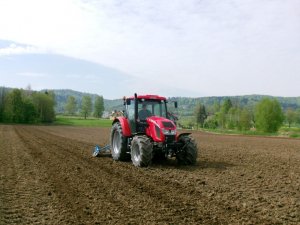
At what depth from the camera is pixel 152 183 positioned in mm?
8398

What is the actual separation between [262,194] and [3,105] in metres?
76.3

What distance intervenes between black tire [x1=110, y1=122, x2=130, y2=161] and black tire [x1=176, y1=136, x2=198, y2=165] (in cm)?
193

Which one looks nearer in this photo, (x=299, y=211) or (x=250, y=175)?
(x=299, y=211)

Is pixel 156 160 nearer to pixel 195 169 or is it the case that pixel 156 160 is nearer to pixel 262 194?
pixel 195 169

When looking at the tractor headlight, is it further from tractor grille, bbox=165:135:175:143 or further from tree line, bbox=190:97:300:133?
tree line, bbox=190:97:300:133

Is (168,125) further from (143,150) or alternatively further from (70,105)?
(70,105)

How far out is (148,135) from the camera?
1140cm

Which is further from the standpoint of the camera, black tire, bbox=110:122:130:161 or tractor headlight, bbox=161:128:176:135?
black tire, bbox=110:122:130:161

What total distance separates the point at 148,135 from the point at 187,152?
137 centimetres

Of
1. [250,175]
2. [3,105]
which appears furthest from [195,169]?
[3,105]

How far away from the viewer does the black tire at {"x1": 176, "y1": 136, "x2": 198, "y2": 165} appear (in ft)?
36.3

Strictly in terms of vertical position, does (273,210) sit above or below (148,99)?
below

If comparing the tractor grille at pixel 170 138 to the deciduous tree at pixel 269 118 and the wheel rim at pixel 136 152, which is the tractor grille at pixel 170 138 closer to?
the wheel rim at pixel 136 152

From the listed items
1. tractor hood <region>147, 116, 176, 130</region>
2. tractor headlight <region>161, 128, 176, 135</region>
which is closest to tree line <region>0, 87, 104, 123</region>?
tractor hood <region>147, 116, 176, 130</region>
